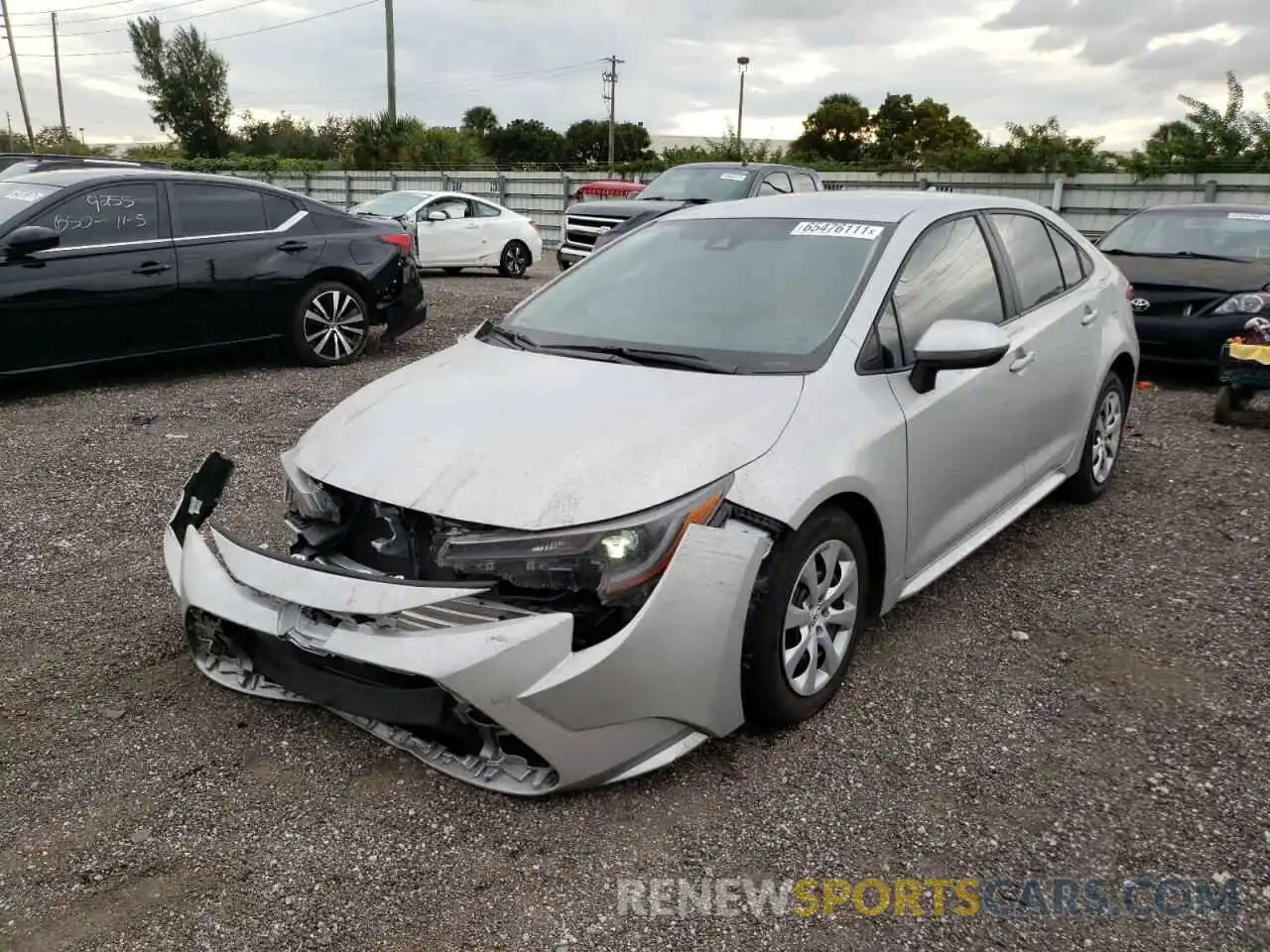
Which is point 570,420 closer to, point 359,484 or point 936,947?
point 359,484

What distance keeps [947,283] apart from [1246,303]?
519 centimetres

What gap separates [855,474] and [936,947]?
1.30 meters

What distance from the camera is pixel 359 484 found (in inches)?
115

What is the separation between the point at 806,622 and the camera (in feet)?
9.84

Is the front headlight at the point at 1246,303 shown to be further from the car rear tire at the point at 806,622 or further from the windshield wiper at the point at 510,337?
the windshield wiper at the point at 510,337

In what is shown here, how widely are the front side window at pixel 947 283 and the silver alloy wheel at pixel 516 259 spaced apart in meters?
14.2

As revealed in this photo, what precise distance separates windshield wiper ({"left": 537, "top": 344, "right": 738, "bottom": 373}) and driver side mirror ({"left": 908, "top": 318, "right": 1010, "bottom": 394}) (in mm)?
632

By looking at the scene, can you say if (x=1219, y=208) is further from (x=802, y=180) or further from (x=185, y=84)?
(x=185, y=84)

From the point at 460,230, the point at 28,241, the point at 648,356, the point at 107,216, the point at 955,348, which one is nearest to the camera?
the point at 955,348

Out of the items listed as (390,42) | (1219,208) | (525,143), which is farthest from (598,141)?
(1219,208)

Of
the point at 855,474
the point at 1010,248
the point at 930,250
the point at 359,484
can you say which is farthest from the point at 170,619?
the point at 1010,248

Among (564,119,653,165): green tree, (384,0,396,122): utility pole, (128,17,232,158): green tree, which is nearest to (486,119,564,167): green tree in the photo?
(564,119,653,165): green tree

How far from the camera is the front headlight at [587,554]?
2.59 metres

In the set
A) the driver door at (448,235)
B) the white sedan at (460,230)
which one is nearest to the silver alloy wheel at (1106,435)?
the white sedan at (460,230)
